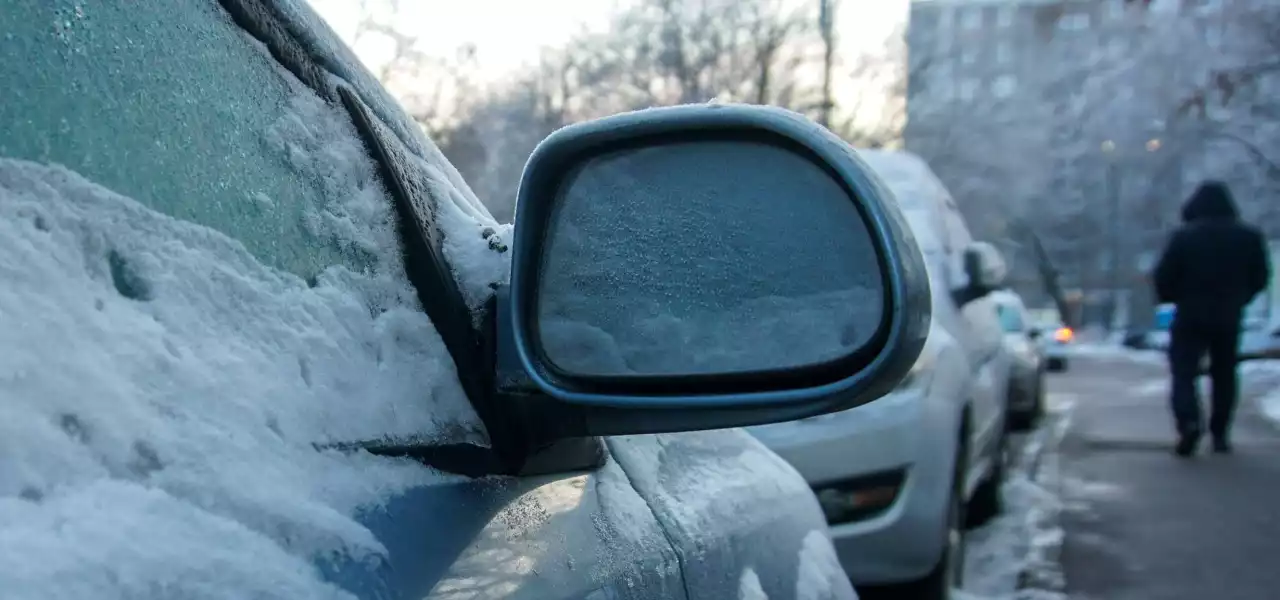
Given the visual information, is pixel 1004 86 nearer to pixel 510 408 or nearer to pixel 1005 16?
pixel 1005 16

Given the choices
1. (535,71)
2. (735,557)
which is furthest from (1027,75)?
(735,557)

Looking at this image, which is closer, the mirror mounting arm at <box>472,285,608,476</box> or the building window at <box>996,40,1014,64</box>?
the mirror mounting arm at <box>472,285,608,476</box>

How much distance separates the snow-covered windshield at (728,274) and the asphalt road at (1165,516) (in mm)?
4251

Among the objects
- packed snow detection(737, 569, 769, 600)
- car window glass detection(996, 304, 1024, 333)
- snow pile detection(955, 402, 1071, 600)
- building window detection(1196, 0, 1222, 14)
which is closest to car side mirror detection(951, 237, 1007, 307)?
snow pile detection(955, 402, 1071, 600)

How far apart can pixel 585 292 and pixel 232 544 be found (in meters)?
0.54

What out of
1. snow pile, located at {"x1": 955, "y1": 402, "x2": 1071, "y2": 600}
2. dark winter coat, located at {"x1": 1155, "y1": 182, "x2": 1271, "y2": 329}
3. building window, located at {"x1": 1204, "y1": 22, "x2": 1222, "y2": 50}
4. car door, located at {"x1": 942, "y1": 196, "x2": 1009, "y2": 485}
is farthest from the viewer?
building window, located at {"x1": 1204, "y1": 22, "x2": 1222, "y2": 50}

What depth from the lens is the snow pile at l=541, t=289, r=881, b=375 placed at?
1415 millimetres

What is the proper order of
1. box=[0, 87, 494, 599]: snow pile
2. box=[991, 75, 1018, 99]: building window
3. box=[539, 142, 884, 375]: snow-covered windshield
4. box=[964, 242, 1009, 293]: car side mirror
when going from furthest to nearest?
box=[991, 75, 1018, 99]: building window < box=[964, 242, 1009, 293]: car side mirror < box=[539, 142, 884, 375]: snow-covered windshield < box=[0, 87, 494, 599]: snow pile

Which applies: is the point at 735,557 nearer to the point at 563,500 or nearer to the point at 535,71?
the point at 563,500

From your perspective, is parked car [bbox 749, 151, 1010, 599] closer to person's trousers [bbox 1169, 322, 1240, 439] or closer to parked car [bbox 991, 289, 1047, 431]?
person's trousers [bbox 1169, 322, 1240, 439]

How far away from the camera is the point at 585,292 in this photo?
1467mm

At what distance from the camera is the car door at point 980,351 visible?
19.0ft

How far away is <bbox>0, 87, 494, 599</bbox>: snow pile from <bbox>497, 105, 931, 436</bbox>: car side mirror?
21cm

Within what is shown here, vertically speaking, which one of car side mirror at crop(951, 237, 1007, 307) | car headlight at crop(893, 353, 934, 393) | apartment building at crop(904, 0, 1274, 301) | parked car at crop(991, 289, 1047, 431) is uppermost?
apartment building at crop(904, 0, 1274, 301)
